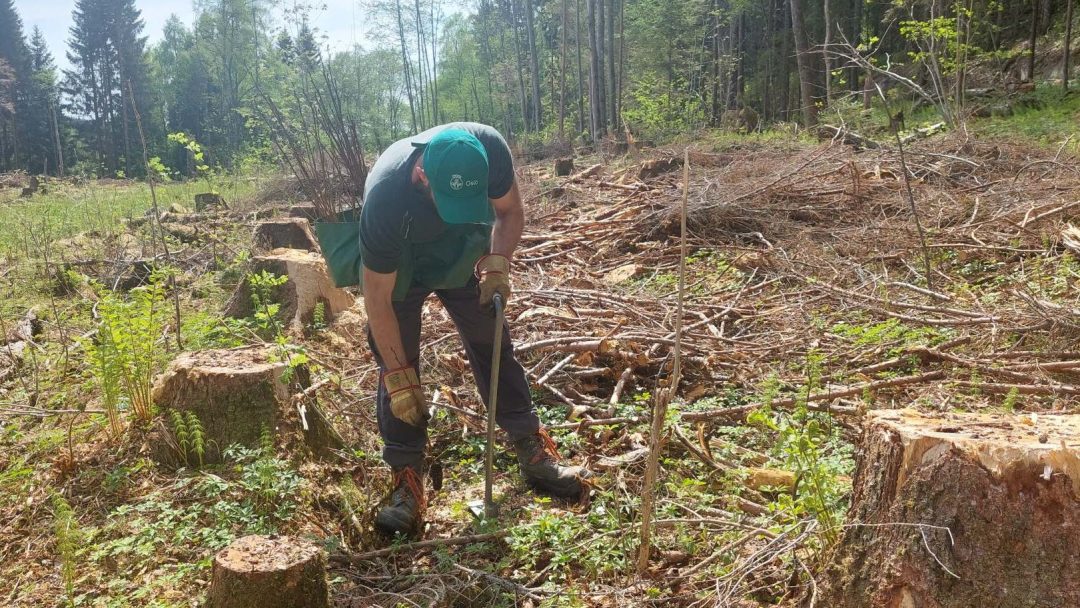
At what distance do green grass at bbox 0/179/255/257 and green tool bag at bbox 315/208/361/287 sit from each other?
5518 mm

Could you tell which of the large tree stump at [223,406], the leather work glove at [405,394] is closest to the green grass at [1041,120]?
the leather work glove at [405,394]

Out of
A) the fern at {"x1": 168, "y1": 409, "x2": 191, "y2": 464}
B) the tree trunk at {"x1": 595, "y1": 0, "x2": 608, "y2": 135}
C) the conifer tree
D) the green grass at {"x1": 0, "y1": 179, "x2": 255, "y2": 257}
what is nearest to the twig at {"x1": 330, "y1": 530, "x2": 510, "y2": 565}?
the fern at {"x1": 168, "y1": 409, "x2": 191, "y2": 464}

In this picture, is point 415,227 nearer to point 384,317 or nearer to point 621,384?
point 384,317

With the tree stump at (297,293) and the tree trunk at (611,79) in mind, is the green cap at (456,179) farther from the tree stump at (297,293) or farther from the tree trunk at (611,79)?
the tree trunk at (611,79)

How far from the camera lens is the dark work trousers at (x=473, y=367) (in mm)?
2877

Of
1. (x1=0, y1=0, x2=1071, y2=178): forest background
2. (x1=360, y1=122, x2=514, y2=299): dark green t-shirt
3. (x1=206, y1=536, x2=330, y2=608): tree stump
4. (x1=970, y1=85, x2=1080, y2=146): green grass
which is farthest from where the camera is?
(x1=0, y1=0, x2=1071, y2=178): forest background

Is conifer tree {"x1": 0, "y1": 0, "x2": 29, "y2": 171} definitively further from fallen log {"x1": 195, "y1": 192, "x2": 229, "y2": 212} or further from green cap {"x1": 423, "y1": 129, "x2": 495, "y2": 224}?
green cap {"x1": 423, "y1": 129, "x2": 495, "y2": 224}

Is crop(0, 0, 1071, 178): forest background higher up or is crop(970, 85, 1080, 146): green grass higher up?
crop(0, 0, 1071, 178): forest background

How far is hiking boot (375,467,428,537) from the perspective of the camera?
8.96ft

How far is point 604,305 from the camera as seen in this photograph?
5020 millimetres

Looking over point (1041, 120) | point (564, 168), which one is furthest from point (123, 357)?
point (1041, 120)

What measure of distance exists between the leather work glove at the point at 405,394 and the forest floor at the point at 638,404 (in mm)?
487

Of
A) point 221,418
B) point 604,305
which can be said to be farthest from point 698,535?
point 604,305

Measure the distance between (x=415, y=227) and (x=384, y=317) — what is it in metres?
A: 0.36
